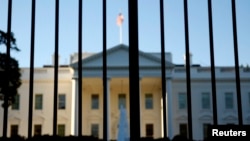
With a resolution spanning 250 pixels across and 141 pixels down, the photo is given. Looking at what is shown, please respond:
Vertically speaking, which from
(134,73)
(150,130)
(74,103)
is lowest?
(150,130)

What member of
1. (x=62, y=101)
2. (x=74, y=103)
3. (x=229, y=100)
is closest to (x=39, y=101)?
(x=62, y=101)

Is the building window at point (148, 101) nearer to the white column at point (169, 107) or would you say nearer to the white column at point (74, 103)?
the white column at point (169, 107)

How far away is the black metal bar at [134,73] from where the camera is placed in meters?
2.26

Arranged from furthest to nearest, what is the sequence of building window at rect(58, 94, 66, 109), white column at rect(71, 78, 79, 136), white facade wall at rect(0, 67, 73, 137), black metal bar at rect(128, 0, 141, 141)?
building window at rect(58, 94, 66, 109) → white facade wall at rect(0, 67, 73, 137) → white column at rect(71, 78, 79, 136) → black metal bar at rect(128, 0, 141, 141)

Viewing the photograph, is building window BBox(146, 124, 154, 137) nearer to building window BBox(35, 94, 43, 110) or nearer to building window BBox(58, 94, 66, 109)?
building window BBox(58, 94, 66, 109)

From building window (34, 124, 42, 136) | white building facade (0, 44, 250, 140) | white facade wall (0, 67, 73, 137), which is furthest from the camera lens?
building window (34, 124, 42, 136)

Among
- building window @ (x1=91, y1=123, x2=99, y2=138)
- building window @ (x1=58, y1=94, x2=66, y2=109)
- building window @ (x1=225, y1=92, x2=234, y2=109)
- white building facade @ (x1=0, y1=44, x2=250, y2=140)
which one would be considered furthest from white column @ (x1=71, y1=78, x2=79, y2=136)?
building window @ (x1=225, y1=92, x2=234, y2=109)

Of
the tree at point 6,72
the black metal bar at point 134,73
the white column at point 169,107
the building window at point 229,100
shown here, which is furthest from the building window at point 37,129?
the black metal bar at point 134,73

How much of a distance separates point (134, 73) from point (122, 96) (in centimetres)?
2779

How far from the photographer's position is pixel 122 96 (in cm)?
3006

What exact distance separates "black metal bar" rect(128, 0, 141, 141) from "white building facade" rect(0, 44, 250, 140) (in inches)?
988

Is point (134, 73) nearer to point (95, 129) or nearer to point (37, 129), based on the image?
point (37, 129)

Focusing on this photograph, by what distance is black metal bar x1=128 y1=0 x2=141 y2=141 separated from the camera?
89.1 inches

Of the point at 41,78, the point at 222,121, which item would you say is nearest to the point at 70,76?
the point at 41,78
